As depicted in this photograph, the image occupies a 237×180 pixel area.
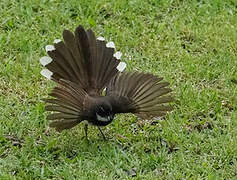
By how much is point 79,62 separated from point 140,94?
587 millimetres

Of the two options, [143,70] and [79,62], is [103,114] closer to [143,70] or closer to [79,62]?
[79,62]

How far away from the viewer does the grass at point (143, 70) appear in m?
5.58

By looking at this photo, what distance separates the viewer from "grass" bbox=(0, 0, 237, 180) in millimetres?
5578

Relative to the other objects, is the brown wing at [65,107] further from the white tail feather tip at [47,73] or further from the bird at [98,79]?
the white tail feather tip at [47,73]

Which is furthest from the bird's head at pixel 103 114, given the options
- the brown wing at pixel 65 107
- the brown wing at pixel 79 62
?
the brown wing at pixel 79 62

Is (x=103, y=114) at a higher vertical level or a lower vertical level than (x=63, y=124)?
higher

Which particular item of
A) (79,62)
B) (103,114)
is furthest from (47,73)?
(103,114)

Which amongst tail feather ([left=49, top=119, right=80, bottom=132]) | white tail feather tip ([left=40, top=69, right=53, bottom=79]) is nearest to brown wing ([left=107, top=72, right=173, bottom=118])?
tail feather ([left=49, top=119, right=80, bottom=132])

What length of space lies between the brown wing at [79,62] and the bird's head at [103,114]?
10.8 inches

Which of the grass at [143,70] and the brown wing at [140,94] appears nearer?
the grass at [143,70]

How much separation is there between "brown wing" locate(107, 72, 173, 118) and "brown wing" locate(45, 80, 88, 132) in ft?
1.08

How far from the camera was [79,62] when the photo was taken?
582 cm

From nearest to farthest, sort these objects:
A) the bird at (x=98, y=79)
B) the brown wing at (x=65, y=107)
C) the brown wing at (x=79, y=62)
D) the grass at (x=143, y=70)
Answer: the brown wing at (x=65, y=107) < the grass at (x=143, y=70) < the bird at (x=98, y=79) < the brown wing at (x=79, y=62)

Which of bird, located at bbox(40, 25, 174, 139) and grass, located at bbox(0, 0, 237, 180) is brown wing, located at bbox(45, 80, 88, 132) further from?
grass, located at bbox(0, 0, 237, 180)
